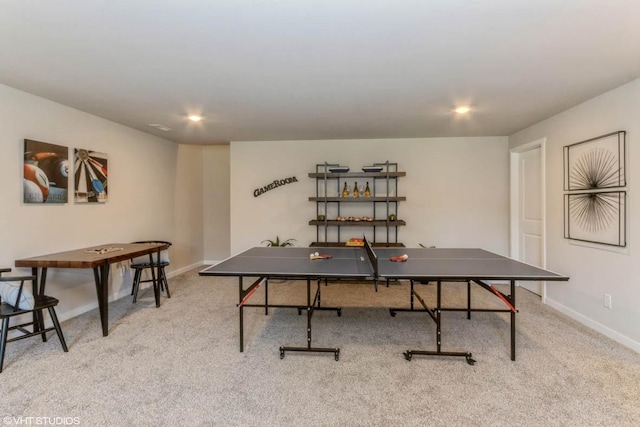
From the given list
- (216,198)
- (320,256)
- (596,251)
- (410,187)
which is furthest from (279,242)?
(596,251)

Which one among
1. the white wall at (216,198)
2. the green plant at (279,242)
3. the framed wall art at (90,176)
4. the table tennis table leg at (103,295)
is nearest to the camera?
the table tennis table leg at (103,295)

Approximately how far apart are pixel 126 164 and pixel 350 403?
4.26m

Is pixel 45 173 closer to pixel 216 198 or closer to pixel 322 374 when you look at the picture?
pixel 216 198

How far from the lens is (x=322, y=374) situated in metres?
2.32

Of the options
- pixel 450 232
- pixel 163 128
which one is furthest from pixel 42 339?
pixel 450 232

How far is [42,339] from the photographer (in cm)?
284

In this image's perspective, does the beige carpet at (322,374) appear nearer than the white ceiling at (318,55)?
No

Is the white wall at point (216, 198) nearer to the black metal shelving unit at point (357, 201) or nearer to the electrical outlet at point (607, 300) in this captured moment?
the black metal shelving unit at point (357, 201)

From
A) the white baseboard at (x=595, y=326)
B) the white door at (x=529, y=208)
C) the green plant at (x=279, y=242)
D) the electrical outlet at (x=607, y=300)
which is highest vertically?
the white door at (x=529, y=208)

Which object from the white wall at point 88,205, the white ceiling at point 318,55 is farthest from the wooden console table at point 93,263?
the white ceiling at point 318,55

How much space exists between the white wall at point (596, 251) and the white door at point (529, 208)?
24 centimetres

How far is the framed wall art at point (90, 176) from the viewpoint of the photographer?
3.59 m

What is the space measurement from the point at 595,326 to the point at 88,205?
585 cm

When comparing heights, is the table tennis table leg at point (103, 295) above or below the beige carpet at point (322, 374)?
above
